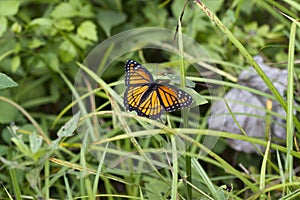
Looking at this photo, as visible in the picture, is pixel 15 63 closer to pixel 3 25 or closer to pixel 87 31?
pixel 3 25

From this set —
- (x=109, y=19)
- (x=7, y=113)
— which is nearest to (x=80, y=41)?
(x=109, y=19)

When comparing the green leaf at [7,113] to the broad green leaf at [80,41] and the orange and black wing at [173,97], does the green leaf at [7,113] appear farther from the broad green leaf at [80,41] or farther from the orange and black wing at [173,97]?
the orange and black wing at [173,97]

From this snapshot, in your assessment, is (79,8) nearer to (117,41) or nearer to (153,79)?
(117,41)

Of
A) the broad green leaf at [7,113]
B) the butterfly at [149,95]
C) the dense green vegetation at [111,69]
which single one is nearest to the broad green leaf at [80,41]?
the dense green vegetation at [111,69]

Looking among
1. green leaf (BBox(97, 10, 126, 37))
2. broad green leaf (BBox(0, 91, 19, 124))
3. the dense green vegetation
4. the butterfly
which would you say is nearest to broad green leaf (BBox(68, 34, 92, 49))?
the dense green vegetation

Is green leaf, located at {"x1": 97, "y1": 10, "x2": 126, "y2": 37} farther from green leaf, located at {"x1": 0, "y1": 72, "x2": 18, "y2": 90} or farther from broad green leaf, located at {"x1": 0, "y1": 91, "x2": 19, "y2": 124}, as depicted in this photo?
green leaf, located at {"x1": 0, "y1": 72, "x2": 18, "y2": 90}

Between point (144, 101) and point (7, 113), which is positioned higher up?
point (144, 101)
